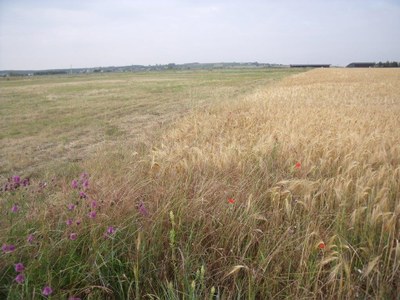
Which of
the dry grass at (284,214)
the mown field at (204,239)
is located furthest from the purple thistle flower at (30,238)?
the dry grass at (284,214)

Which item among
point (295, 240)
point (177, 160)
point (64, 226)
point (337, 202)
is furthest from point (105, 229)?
point (337, 202)

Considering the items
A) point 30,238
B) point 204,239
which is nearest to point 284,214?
point 204,239

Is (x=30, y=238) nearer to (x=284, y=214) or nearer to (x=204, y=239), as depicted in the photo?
(x=204, y=239)

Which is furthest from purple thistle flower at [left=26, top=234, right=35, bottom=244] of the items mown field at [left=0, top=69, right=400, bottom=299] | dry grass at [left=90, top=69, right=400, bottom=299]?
dry grass at [left=90, top=69, right=400, bottom=299]

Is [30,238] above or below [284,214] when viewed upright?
above

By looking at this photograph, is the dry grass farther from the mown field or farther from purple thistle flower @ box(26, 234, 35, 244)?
purple thistle flower @ box(26, 234, 35, 244)

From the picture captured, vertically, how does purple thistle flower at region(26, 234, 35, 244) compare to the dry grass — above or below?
above

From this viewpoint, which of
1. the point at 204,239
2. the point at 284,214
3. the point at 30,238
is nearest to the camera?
the point at 30,238

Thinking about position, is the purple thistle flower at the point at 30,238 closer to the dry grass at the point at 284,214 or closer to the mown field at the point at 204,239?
the mown field at the point at 204,239

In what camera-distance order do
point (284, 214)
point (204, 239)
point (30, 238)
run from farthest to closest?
1. point (284, 214)
2. point (204, 239)
3. point (30, 238)

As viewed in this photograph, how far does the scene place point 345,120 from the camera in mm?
6750

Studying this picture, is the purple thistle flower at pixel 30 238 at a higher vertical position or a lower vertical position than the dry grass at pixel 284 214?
higher

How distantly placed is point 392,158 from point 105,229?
395cm

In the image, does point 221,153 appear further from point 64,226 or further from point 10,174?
point 10,174
